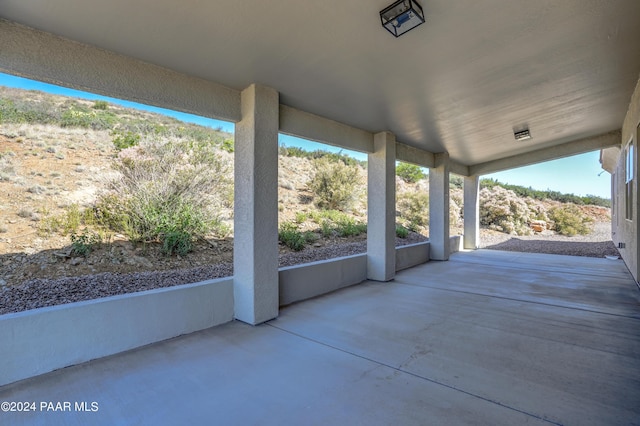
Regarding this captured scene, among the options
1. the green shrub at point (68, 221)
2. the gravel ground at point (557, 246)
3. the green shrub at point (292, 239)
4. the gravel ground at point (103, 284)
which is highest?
the green shrub at point (68, 221)

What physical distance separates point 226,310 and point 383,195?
375cm

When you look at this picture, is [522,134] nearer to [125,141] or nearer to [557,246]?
[557,246]

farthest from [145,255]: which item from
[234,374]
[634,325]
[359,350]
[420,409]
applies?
[634,325]

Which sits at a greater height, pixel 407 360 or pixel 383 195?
pixel 383 195

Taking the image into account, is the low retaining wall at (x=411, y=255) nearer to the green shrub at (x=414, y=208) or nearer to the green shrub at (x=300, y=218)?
the green shrub at (x=300, y=218)

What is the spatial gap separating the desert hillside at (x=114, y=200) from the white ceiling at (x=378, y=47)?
336cm

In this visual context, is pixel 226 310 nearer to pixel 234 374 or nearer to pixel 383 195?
pixel 234 374

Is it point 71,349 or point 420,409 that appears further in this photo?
point 71,349

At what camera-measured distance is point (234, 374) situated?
8.69 ft

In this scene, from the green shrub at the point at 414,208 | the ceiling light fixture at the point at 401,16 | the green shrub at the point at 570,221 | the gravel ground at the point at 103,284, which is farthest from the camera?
the green shrub at the point at 570,221

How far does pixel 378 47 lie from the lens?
3021 millimetres

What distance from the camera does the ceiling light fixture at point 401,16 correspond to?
234 centimetres

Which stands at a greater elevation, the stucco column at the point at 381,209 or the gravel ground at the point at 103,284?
the stucco column at the point at 381,209

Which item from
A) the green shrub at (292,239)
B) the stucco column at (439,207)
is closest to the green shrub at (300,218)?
the green shrub at (292,239)
